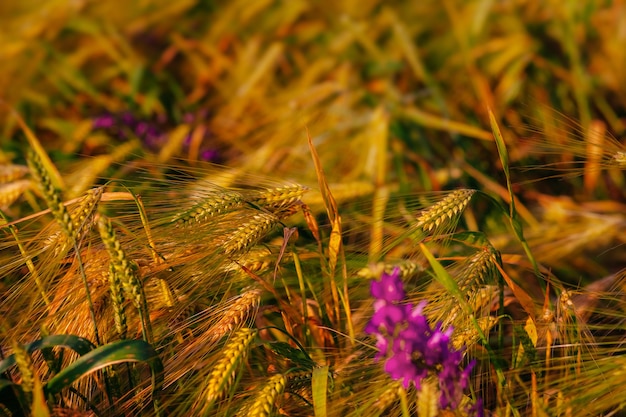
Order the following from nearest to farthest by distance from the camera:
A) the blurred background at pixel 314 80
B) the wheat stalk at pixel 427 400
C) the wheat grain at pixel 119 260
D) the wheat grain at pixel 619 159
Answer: the wheat stalk at pixel 427 400 → the wheat grain at pixel 119 260 → the wheat grain at pixel 619 159 → the blurred background at pixel 314 80

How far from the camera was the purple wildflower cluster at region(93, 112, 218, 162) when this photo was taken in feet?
8.19

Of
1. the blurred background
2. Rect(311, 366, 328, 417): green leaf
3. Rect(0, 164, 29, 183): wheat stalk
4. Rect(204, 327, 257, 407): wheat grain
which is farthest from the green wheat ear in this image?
the blurred background

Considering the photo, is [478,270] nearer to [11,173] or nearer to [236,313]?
[236,313]

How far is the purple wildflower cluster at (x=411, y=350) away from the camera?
82cm

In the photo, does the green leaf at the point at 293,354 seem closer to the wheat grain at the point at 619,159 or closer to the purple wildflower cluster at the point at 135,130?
the wheat grain at the point at 619,159

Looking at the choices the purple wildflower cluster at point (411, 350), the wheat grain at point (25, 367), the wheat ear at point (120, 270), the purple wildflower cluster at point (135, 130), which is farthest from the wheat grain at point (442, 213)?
the purple wildflower cluster at point (135, 130)

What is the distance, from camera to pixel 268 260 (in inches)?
45.1

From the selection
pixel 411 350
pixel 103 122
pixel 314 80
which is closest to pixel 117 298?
pixel 411 350

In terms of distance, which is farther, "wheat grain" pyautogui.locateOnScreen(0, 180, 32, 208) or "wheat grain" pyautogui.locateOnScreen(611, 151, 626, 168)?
"wheat grain" pyautogui.locateOnScreen(0, 180, 32, 208)

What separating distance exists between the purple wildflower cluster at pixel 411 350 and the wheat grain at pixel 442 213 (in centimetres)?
20

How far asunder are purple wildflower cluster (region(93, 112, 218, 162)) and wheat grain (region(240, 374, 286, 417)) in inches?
61.6

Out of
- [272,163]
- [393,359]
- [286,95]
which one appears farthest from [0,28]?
[393,359]

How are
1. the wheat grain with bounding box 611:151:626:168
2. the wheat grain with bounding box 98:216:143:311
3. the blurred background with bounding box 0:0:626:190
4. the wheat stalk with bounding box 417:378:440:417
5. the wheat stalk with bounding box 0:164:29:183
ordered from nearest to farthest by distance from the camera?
the wheat stalk with bounding box 417:378:440:417, the wheat grain with bounding box 98:216:143:311, the wheat grain with bounding box 611:151:626:168, the wheat stalk with bounding box 0:164:29:183, the blurred background with bounding box 0:0:626:190

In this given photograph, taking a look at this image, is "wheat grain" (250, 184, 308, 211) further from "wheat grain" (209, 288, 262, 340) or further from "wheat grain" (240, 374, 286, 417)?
"wheat grain" (240, 374, 286, 417)
